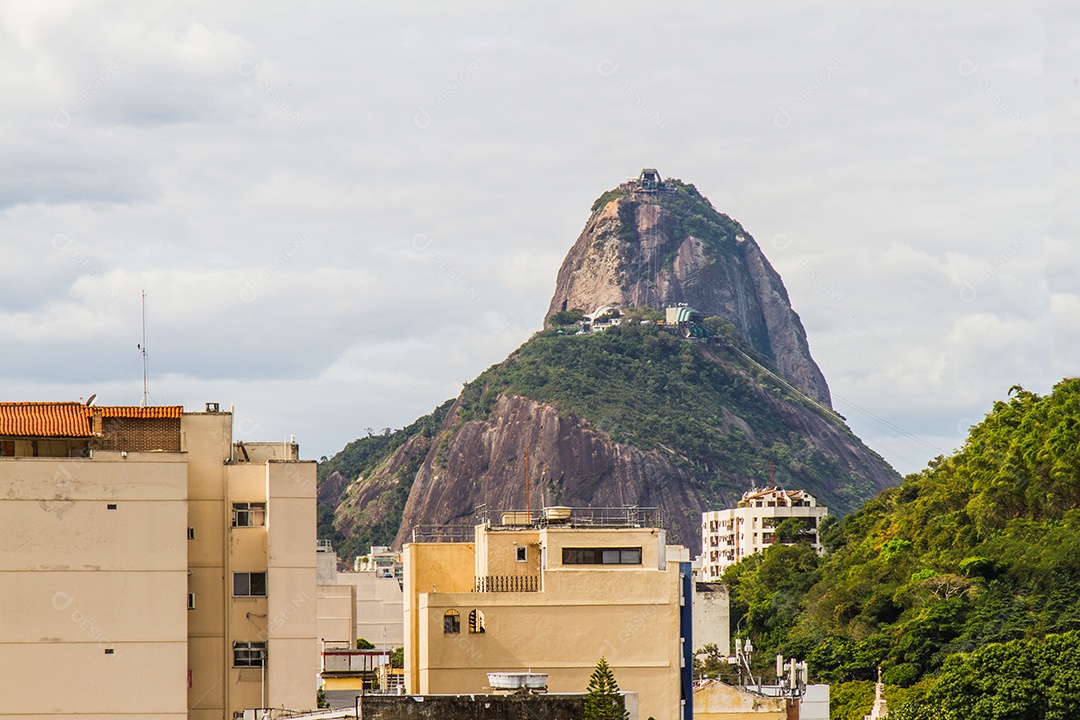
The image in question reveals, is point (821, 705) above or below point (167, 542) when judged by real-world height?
below

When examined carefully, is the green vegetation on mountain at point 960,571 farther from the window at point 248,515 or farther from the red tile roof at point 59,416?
the red tile roof at point 59,416

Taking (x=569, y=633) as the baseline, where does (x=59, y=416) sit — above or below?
above

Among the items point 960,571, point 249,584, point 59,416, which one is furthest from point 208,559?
point 960,571

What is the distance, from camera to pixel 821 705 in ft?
254

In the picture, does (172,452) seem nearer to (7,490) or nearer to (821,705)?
(7,490)

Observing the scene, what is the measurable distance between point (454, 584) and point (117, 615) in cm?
1672

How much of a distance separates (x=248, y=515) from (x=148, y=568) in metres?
3.73

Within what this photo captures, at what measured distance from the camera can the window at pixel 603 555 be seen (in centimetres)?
5481

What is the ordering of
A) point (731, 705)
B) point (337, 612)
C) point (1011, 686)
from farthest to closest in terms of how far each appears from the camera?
point (337, 612) → point (1011, 686) → point (731, 705)

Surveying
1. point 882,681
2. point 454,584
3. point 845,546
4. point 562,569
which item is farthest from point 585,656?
point 845,546

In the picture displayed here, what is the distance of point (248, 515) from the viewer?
1823 inches

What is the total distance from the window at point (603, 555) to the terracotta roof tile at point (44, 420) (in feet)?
52.2

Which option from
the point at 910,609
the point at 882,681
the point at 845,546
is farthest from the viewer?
the point at 845,546

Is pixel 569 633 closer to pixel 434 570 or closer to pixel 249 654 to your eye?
pixel 434 570
